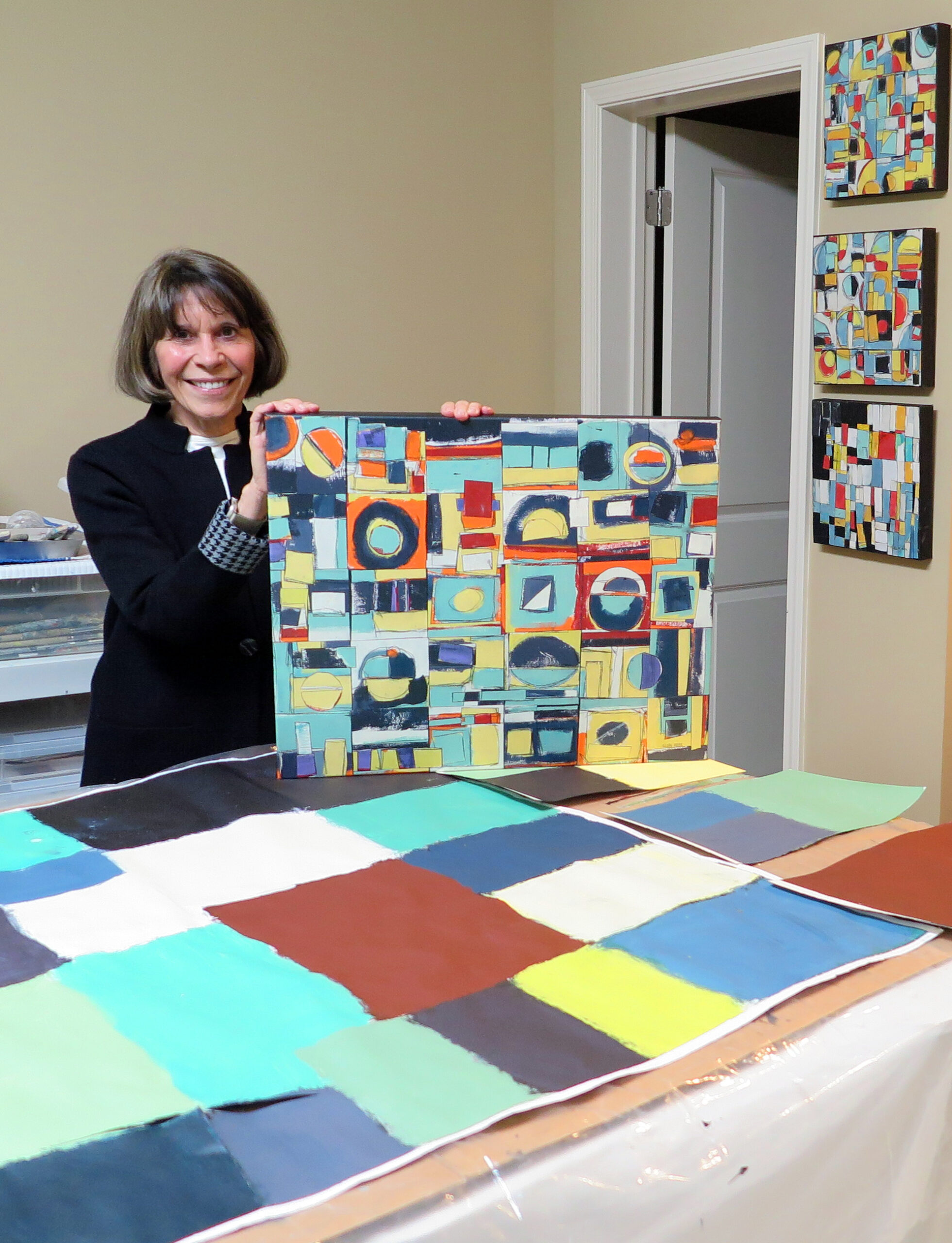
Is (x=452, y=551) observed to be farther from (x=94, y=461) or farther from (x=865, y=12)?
(x=865, y=12)

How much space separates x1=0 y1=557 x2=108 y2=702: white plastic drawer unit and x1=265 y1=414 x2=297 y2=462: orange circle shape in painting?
1.04 metres

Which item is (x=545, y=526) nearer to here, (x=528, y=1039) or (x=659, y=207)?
(x=528, y=1039)

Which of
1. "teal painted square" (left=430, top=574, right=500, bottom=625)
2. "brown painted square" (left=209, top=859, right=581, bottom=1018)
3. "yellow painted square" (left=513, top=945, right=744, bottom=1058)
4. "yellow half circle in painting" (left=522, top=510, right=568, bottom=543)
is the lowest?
"yellow painted square" (left=513, top=945, right=744, bottom=1058)

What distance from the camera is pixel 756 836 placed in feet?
3.75

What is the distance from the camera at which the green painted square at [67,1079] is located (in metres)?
0.70

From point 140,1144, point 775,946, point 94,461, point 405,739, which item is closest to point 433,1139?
point 140,1144

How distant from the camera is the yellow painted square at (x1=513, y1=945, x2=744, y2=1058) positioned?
80 cm

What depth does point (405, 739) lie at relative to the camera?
137cm

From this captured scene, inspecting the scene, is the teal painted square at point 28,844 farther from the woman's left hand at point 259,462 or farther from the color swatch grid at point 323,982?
the woman's left hand at point 259,462

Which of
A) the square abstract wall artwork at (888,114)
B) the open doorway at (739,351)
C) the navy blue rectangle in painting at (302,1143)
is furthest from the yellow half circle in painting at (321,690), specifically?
the open doorway at (739,351)

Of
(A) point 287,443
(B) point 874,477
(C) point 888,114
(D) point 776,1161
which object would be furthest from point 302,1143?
(C) point 888,114

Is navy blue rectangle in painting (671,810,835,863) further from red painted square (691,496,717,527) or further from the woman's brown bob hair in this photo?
the woman's brown bob hair

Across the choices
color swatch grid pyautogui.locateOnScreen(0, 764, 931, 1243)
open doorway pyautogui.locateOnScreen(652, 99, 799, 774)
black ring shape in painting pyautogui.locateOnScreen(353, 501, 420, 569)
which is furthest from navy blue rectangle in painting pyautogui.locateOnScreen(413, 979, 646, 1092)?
open doorway pyautogui.locateOnScreen(652, 99, 799, 774)

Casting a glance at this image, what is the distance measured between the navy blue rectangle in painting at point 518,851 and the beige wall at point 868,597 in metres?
1.60
